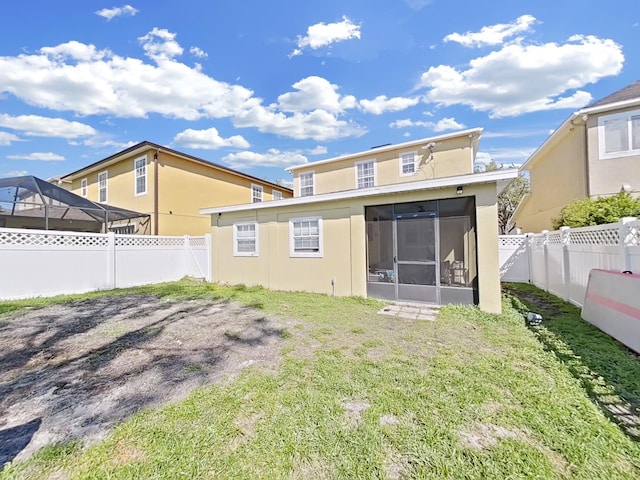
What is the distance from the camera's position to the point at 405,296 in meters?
6.88

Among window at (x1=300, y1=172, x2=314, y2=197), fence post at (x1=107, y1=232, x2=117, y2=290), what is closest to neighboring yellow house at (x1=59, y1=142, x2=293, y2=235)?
fence post at (x1=107, y1=232, x2=117, y2=290)

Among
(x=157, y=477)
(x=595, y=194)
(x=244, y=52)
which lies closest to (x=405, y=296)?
(x=157, y=477)

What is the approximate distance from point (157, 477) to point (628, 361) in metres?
5.03

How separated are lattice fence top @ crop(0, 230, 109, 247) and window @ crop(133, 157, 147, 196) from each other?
4.20m

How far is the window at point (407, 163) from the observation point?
41.2ft

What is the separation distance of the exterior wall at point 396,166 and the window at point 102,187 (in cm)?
1005

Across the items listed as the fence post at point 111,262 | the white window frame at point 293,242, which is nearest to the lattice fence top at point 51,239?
the fence post at point 111,262

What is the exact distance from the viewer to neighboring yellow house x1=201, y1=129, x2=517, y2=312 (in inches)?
235

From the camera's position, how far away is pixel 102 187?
1523cm

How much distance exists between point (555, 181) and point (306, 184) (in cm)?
1175

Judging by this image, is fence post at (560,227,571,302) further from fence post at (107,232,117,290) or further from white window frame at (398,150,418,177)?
fence post at (107,232,117,290)

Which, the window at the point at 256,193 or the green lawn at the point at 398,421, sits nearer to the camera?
the green lawn at the point at 398,421

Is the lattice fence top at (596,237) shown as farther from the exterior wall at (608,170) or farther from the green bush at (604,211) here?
the exterior wall at (608,170)

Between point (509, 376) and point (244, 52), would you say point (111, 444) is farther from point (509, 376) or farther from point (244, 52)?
point (244, 52)
